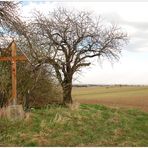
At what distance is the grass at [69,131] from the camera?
11055 millimetres

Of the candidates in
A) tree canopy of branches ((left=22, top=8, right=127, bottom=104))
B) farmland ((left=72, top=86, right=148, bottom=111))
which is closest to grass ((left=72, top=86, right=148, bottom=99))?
farmland ((left=72, top=86, right=148, bottom=111))

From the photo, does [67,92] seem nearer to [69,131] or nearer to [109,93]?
[69,131]

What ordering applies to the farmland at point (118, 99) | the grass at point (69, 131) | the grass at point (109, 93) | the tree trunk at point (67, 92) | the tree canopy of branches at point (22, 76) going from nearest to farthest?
the grass at point (69, 131) → the tree canopy of branches at point (22, 76) → the tree trunk at point (67, 92) → the farmland at point (118, 99) → the grass at point (109, 93)

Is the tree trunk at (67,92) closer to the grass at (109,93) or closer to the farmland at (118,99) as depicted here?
the farmland at (118,99)

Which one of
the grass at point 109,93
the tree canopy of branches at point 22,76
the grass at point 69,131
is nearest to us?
the grass at point 69,131

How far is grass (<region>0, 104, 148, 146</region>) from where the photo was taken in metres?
11.1

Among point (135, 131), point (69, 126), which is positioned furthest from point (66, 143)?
point (135, 131)

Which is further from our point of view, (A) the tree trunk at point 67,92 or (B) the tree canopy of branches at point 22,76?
(A) the tree trunk at point 67,92

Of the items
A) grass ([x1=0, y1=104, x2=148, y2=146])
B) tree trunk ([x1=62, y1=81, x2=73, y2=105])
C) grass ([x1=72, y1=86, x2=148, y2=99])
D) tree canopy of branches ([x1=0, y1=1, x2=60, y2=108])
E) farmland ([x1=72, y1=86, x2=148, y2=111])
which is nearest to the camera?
grass ([x1=0, y1=104, x2=148, y2=146])

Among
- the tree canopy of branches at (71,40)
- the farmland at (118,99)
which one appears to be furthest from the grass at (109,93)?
the tree canopy of branches at (71,40)

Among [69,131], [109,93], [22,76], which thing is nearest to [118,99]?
[109,93]

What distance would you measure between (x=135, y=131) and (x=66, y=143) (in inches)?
138

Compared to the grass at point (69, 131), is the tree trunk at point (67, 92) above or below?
above

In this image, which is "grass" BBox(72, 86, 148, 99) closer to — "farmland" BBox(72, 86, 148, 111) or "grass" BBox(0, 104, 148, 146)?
"farmland" BBox(72, 86, 148, 111)
